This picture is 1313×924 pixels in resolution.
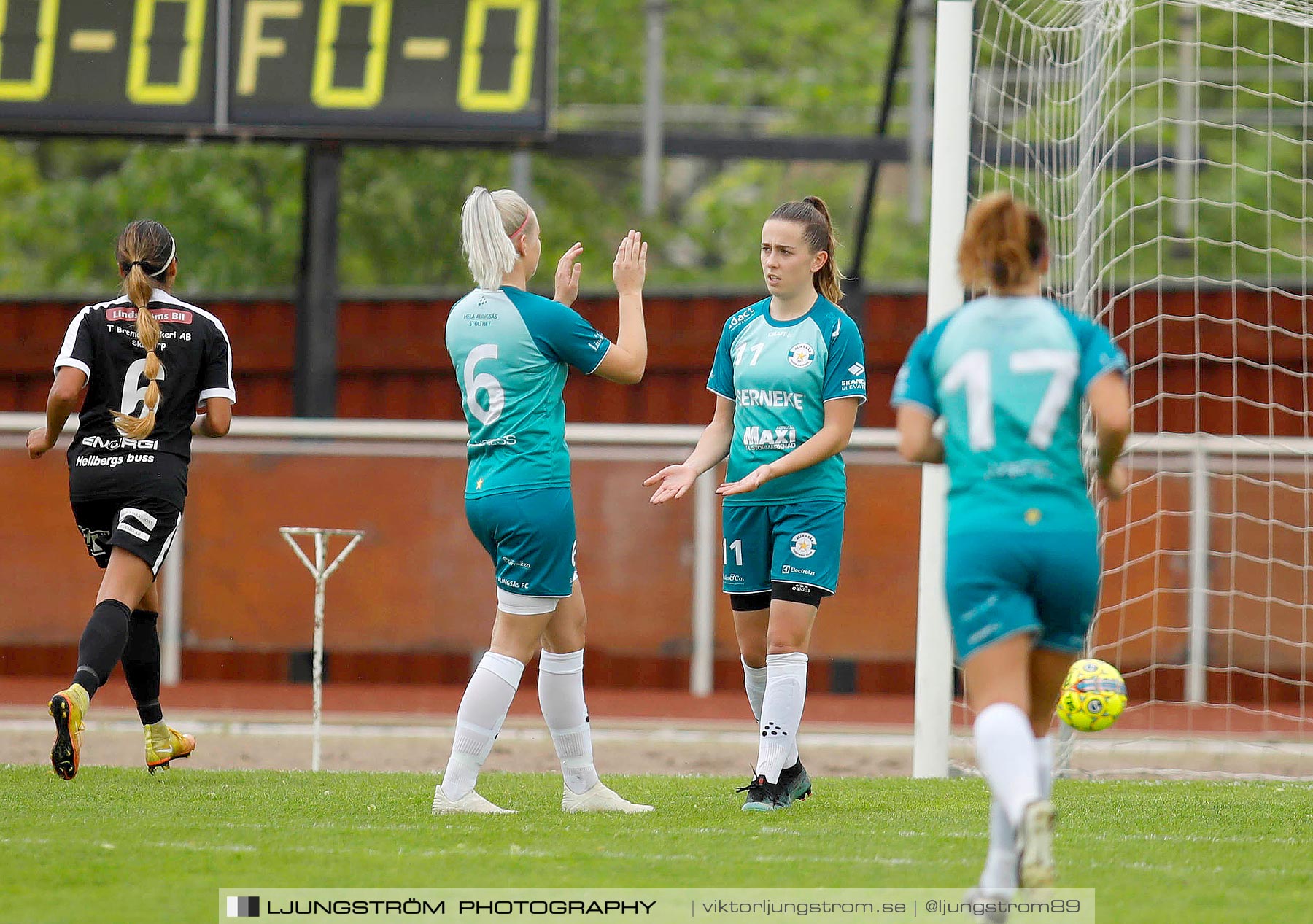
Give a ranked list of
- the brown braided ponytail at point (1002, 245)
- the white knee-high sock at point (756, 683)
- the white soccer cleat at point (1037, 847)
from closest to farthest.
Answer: the white soccer cleat at point (1037, 847), the brown braided ponytail at point (1002, 245), the white knee-high sock at point (756, 683)

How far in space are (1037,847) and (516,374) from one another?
241 centimetres

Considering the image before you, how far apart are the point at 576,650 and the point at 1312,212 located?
67.0 feet

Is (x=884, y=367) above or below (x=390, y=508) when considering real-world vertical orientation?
above

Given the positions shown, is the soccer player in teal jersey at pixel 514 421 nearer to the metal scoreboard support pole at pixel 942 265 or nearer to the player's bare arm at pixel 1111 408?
the player's bare arm at pixel 1111 408

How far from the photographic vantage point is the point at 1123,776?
329 inches

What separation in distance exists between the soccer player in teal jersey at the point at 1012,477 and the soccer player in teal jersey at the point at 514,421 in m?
1.52

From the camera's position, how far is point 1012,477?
3.73 meters

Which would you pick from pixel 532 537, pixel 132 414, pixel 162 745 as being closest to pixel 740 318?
pixel 532 537

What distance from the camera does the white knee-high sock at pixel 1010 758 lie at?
362 centimetres

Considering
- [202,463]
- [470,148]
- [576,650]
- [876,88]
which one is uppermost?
[876,88]

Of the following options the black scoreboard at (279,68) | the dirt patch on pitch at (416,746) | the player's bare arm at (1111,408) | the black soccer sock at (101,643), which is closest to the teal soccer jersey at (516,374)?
the black soccer sock at (101,643)

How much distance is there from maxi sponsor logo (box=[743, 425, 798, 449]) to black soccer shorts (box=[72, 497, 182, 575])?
7.54ft

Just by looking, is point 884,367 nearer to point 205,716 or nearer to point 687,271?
point 205,716

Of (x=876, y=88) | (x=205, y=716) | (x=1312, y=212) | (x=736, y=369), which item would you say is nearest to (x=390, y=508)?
(x=205, y=716)
